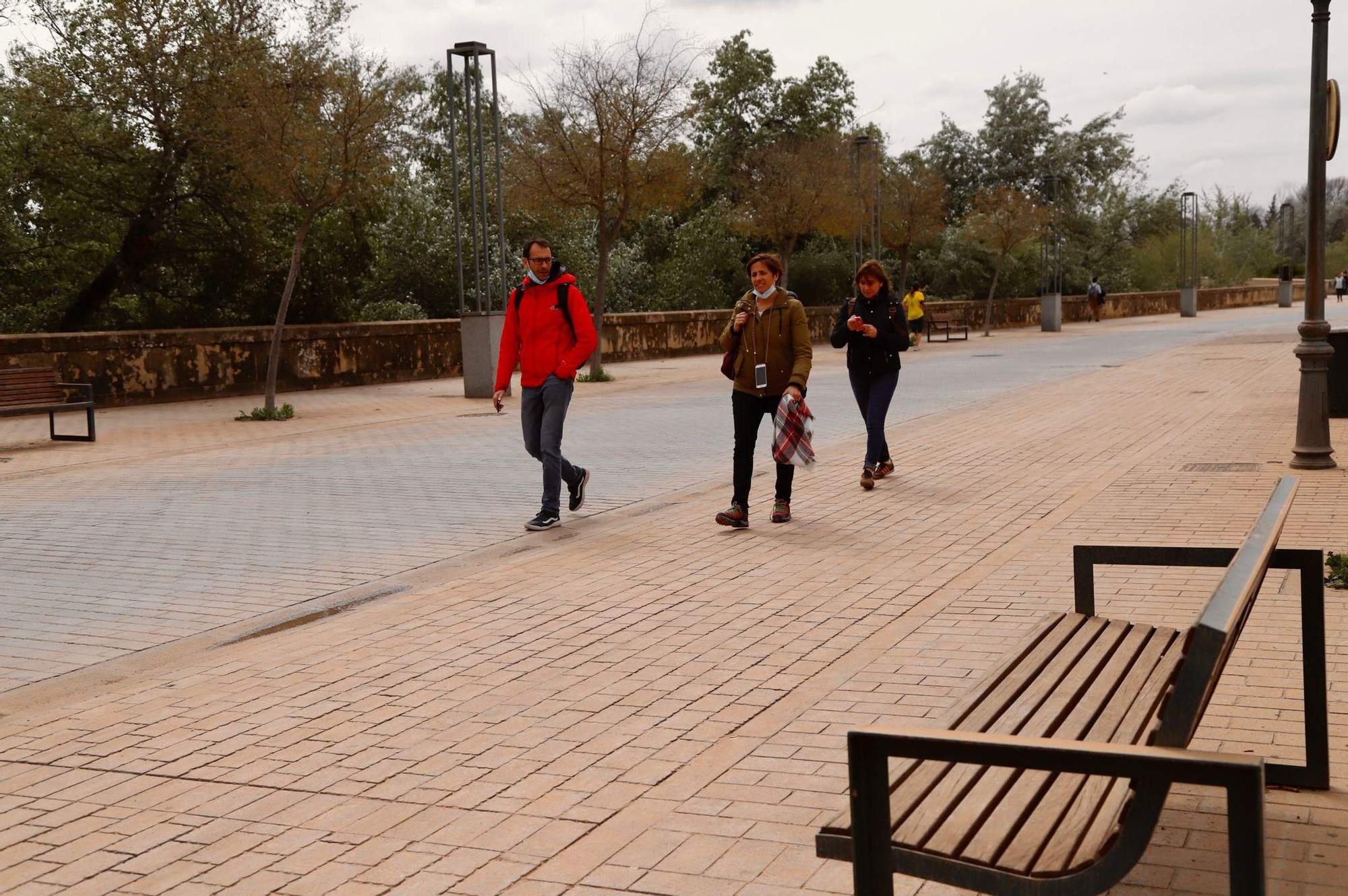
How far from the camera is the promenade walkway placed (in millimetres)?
3658

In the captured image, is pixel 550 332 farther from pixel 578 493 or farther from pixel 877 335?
pixel 877 335

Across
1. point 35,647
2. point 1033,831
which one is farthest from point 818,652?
point 35,647

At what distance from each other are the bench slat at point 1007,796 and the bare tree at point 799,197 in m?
36.8

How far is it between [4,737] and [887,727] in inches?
144

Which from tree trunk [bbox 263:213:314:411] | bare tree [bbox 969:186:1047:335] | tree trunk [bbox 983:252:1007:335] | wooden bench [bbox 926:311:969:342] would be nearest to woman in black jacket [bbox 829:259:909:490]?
tree trunk [bbox 263:213:314:411]

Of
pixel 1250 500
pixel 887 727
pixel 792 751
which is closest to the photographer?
pixel 887 727

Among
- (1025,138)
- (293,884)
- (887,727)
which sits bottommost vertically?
(293,884)

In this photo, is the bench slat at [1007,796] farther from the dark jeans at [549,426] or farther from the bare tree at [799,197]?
the bare tree at [799,197]

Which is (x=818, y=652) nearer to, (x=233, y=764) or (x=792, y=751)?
(x=792, y=751)

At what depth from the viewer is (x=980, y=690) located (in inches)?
127

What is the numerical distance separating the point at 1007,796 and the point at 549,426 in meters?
6.61

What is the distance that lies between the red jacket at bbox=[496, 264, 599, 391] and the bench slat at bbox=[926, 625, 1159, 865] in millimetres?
5935

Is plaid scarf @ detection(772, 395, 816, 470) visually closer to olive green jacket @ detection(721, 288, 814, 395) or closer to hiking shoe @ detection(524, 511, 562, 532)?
olive green jacket @ detection(721, 288, 814, 395)

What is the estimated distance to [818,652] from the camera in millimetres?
5566
